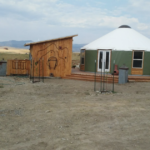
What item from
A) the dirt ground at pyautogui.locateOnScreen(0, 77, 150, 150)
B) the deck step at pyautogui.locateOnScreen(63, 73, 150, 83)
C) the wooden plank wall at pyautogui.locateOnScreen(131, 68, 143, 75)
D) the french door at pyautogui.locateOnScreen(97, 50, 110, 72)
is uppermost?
the french door at pyautogui.locateOnScreen(97, 50, 110, 72)

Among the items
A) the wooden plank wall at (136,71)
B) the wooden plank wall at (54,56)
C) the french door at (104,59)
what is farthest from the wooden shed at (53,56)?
the wooden plank wall at (136,71)

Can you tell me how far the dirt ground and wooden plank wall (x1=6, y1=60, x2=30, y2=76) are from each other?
6.20m

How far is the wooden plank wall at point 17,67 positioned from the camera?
1340 centimetres

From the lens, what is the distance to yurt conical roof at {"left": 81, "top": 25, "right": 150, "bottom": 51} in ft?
46.5

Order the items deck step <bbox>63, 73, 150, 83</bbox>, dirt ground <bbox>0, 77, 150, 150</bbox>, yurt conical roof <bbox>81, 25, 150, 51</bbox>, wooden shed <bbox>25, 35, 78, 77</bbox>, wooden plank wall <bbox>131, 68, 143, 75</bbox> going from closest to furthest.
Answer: dirt ground <bbox>0, 77, 150, 150</bbox> → deck step <bbox>63, 73, 150, 83</bbox> → wooden shed <bbox>25, 35, 78, 77</bbox> → wooden plank wall <bbox>131, 68, 143, 75</bbox> → yurt conical roof <bbox>81, 25, 150, 51</bbox>

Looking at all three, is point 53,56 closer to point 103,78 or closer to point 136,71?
point 103,78

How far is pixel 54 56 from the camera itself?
13406 millimetres

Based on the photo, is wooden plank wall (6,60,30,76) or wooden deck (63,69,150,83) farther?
wooden plank wall (6,60,30,76)

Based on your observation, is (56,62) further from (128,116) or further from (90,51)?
(128,116)

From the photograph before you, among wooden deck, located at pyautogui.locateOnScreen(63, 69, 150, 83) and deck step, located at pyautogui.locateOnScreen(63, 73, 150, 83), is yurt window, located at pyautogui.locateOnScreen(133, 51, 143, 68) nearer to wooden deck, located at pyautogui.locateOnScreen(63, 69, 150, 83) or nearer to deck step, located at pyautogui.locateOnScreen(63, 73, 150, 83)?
wooden deck, located at pyautogui.locateOnScreen(63, 69, 150, 83)

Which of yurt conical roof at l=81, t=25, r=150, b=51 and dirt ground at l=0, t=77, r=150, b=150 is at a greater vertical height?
yurt conical roof at l=81, t=25, r=150, b=51

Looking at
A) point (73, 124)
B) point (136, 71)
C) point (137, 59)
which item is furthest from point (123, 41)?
point (73, 124)

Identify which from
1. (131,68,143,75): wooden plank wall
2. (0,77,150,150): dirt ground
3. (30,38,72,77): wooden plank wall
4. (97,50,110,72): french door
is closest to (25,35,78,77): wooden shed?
(30,38,72,77): wooden plank wall

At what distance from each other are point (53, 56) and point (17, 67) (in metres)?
2.36
